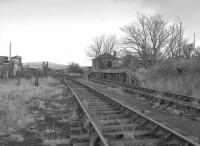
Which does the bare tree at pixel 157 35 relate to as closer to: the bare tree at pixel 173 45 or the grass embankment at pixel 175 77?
the bare tree at pixel 173 45

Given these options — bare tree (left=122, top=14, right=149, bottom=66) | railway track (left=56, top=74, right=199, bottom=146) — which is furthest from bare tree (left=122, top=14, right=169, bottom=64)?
railway track (left=56, top=74, right=199, bottom=146)

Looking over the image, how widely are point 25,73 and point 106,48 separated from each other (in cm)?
5434

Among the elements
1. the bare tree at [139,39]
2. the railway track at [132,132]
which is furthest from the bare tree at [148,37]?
the railway track at [132,132]

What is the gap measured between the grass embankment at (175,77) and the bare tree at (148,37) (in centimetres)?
Answer: 1161

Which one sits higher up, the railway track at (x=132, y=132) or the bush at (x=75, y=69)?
the bush at (x=75, y=69)

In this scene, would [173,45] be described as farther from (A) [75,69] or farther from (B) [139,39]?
(A) [75,69]

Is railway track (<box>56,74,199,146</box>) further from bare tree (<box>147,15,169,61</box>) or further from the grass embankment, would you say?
bare tree (<box>147,15,169,61</box>)

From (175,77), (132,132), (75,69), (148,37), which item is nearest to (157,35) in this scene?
(148,37)

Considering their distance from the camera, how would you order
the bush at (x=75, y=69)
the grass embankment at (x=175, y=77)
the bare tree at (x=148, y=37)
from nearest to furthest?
the grass embankment at (x=175, y=77), the bare tree at (x=148, y=37), the bush at (x=75, y=69)

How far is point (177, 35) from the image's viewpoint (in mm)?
35219

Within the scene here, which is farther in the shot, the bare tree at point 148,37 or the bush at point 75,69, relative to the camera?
the bush at point 75,69

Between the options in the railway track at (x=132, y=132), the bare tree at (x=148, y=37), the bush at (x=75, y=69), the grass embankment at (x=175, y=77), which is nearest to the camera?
the railway track at (x=132, y=132)

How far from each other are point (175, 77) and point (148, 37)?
1835 centimetres

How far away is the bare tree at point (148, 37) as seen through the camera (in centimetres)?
3384
